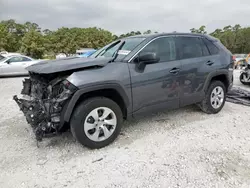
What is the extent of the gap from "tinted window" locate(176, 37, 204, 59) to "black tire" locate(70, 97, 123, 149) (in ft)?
5.48

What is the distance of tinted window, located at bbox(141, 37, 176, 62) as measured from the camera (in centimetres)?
354

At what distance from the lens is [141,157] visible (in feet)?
9.30

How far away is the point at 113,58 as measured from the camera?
338 centimetres

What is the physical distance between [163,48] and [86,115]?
1819 millimetres

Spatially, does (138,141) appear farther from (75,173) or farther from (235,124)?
(235,124)

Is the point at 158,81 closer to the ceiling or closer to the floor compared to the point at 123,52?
closer to the floor

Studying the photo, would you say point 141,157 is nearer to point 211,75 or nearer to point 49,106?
point 49,106

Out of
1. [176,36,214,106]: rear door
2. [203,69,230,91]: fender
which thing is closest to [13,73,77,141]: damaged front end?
[176,36,214,106]: rear door

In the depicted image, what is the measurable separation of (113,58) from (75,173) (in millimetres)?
1818

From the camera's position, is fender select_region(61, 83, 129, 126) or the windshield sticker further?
the windshield sticker

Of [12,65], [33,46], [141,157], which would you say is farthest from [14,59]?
[33,46]

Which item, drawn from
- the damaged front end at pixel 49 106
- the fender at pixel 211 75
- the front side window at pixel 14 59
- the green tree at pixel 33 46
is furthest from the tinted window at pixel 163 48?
the green tree at pixel 33 46

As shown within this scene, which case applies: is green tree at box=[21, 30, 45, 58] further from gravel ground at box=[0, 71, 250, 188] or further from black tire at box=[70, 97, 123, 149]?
black tire at box=[70, 97, 123, 149]

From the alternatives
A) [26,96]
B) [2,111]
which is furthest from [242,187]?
[2,111]
